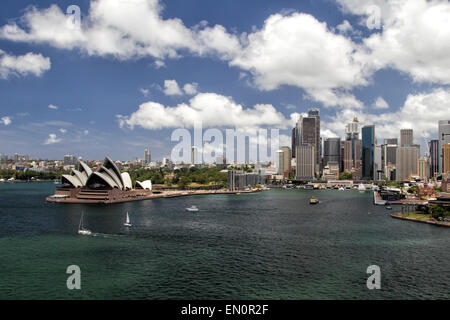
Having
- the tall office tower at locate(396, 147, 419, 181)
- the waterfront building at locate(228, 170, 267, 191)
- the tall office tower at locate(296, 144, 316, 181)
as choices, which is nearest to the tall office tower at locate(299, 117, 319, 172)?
the tall office tower at locate(296, 144, 316, 181)

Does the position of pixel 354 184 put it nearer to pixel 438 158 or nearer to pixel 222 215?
pixel 438 158

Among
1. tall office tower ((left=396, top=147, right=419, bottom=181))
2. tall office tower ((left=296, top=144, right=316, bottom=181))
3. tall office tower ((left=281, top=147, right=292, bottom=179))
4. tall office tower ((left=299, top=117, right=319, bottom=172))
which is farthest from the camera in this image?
tall office tower ((left=299, top=117, right=319, bottom=172))

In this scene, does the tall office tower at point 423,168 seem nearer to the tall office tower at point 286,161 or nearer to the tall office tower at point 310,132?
the tall office tower at point 310,132

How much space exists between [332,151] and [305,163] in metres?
37.1

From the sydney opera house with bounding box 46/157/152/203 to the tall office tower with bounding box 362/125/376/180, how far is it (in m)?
128

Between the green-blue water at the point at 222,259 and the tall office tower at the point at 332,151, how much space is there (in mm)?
146360

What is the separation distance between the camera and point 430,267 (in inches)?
832

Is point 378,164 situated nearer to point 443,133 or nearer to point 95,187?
point 443,133

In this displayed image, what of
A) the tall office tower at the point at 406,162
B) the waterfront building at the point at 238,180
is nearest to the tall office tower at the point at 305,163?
the tall office tower at the point at 406,162

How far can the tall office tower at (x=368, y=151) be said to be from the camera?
529ft

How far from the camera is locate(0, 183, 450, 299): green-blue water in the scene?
17156mm

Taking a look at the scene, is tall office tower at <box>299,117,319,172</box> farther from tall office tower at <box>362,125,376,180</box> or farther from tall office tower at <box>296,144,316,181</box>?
tall office tower at <box>362,125,376,180</box>

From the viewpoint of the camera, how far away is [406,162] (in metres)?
154
